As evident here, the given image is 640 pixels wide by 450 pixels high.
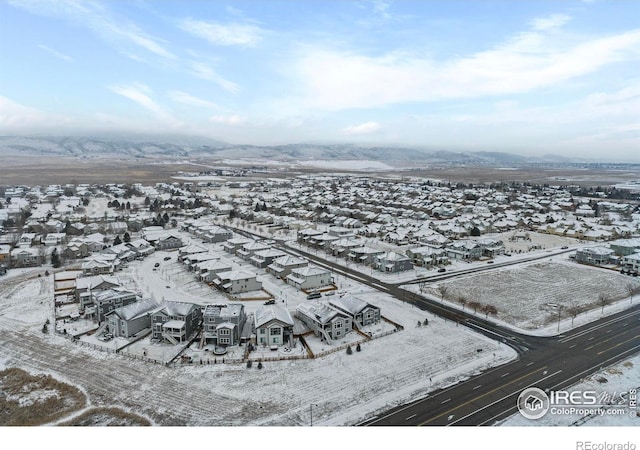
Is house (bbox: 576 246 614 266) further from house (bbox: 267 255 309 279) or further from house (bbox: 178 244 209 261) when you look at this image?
house (bbox: 178 244 209 261)

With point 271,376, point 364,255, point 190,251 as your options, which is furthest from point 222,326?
point 364,255

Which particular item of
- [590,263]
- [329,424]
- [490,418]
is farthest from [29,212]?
[590,263]

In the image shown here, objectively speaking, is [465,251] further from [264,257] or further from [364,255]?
[264,257]

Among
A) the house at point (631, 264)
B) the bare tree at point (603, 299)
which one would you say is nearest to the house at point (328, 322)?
the bare tree at point (603, 299)

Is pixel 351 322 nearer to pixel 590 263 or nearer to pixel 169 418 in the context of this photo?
pixel 169 418

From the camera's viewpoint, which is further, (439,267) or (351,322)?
(439,267)

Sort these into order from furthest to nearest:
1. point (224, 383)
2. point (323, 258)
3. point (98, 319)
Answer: point (323, 258) → point (98, 319) → point (224, 383)

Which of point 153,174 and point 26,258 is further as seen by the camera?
point 153,174
